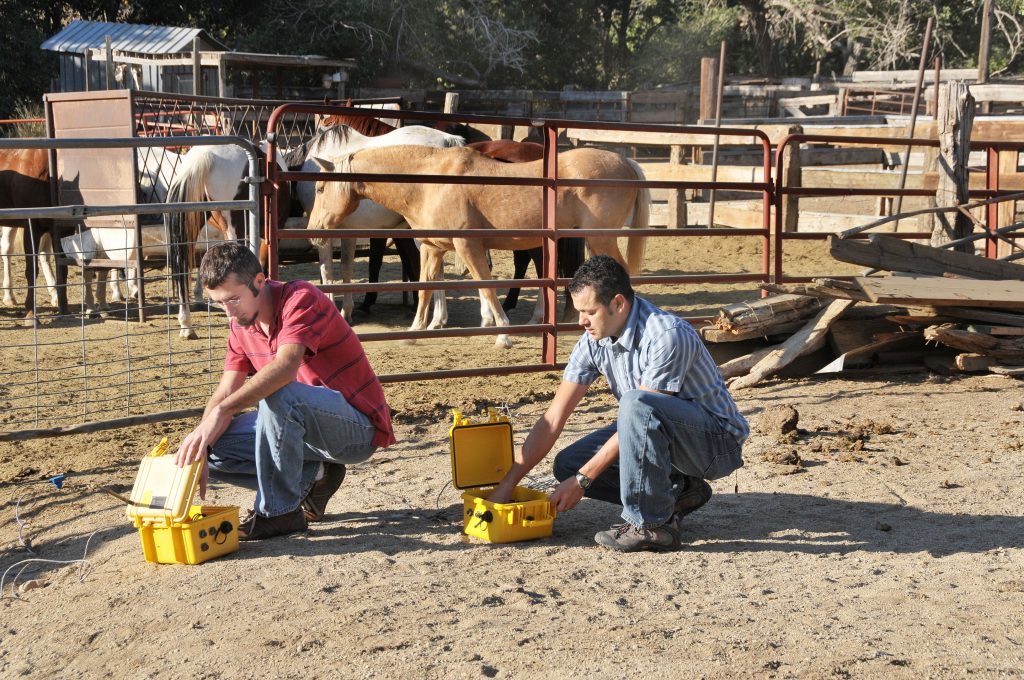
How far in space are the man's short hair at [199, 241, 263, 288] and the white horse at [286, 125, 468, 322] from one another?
17.5 feet

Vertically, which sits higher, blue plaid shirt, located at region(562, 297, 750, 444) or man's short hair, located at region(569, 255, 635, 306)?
man's short hair, located at region(569, 255, 635, 306)

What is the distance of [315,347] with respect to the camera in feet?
13.0

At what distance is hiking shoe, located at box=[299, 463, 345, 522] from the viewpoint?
426 cm

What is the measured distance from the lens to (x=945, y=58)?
1265 inches

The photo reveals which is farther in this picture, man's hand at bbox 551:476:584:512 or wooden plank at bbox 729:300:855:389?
wooden plank at bbox 729:300:855:389

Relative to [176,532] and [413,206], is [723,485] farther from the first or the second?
[413,206]

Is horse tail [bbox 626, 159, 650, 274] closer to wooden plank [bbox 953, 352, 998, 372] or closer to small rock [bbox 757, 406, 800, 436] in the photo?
wooden plank [bbox 953, 352, 998, 372]

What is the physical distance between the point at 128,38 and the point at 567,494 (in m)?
20.1

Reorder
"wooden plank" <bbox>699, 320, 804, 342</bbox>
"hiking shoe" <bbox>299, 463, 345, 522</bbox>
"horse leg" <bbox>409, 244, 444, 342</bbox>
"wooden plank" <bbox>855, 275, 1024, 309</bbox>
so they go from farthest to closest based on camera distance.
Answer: "horse leg" <bbox>409, 244, 444, 342</bbox>, "wooden plank" <bbox>699, 320, 804, 342</bbox>, "wooden plank" <bbox>855, 275, 1024, 309</bbox>, "hiking shoe" <bbox>299, 463, 345, 522</bbox>

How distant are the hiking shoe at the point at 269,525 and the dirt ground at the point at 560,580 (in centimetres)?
5

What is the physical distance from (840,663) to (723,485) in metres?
1.91

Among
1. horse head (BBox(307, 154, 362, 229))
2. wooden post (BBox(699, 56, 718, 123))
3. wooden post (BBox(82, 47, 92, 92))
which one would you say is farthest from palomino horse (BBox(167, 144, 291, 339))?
wooden post (BBox(82, 47, 92, 92))

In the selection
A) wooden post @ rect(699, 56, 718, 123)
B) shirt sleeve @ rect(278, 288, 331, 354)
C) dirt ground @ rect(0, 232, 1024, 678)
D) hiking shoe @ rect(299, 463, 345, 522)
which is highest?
wooden post @ rect(699, 56, 718, 123)

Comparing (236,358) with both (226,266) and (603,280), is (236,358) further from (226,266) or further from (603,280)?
(603,280)
